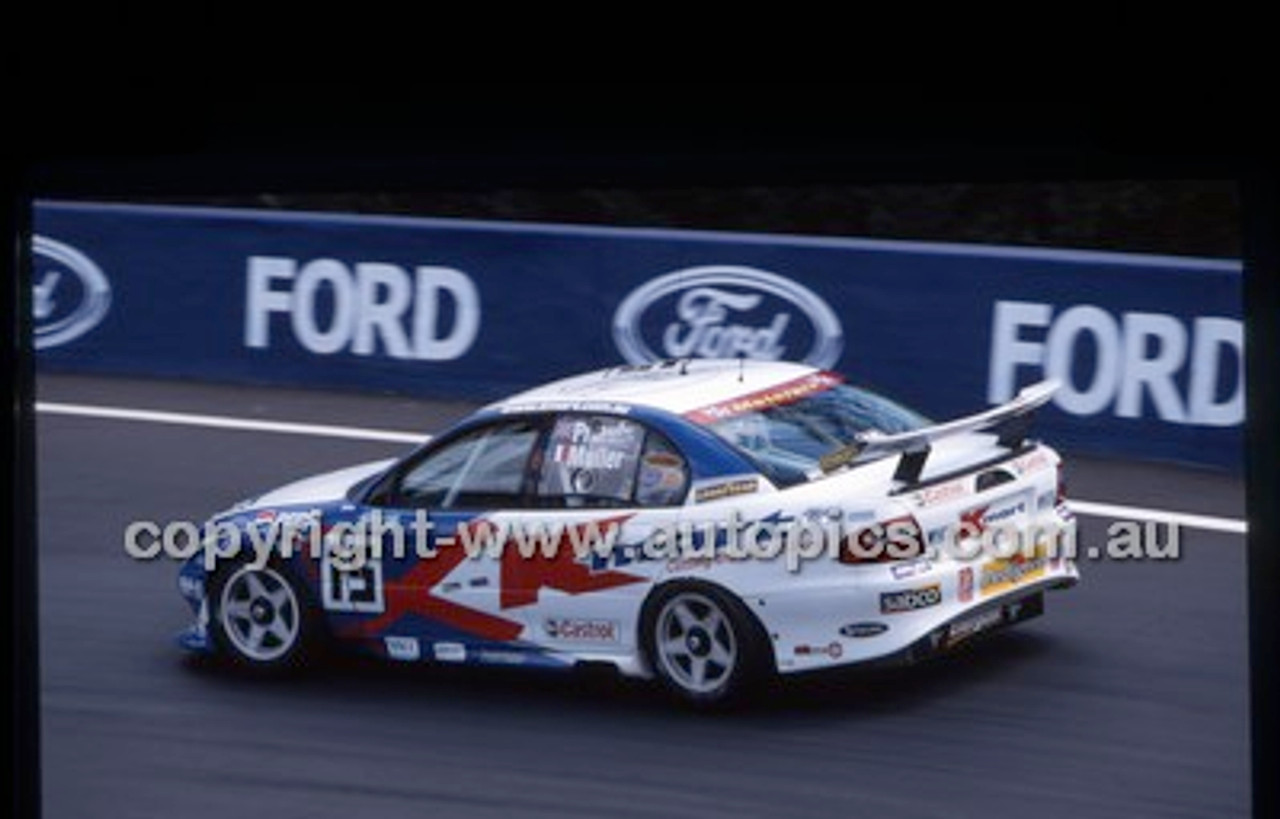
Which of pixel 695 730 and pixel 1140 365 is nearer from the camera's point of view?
pixel 695 730

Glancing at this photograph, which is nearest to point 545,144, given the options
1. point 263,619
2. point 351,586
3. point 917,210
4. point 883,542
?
point 883,542

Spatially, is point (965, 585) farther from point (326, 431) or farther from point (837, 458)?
point (326, 431)

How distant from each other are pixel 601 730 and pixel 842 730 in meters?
0.83

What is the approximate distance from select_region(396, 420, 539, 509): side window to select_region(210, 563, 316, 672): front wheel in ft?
1.78

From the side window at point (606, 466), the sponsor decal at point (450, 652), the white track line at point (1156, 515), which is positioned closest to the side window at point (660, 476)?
the side window at point (606, 466)

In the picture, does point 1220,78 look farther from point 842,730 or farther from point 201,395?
point 201,395

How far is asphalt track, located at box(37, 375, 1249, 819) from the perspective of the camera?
7652 millimetres

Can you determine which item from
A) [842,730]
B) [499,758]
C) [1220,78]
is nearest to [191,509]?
[499,758]

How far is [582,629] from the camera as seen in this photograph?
8.24m

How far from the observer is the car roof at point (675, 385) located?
331 inches

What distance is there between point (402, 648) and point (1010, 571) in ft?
7.16

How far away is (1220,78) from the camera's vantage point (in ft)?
14.0

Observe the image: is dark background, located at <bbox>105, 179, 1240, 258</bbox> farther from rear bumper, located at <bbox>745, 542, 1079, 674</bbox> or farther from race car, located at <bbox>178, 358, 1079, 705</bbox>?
rear bumper, located at <bbox>745, 542, 1079, 674</bbox>

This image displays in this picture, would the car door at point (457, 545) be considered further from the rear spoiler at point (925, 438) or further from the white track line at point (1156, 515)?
the white track line at point (1156, 515)
